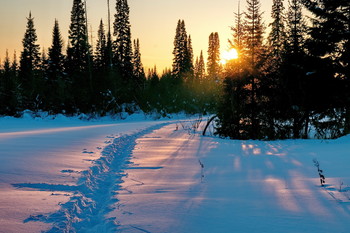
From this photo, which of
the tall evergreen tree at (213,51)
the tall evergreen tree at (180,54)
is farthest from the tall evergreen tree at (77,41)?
the tall evergreen tree at (213,51)

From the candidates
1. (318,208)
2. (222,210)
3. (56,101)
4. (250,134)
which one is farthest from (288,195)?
(56,101)

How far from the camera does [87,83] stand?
102ft

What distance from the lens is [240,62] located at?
1562 cm

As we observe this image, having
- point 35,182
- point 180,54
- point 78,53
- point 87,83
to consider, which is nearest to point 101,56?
point 78,53

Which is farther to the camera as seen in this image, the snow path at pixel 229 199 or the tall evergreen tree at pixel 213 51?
the tall evergreen tree at pixel 213 51

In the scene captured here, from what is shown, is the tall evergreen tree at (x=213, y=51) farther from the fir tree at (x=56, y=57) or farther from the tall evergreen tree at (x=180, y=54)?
the fir tree at (x=56, y=57)

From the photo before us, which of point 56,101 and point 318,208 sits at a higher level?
point 56,101

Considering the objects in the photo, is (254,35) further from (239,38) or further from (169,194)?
(169,194)

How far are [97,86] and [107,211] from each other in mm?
28646

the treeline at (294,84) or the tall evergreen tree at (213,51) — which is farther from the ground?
the tall evergreen tree at (213,51)

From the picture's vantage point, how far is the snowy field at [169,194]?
9.30 ft

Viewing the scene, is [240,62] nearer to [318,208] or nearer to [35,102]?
[318,208]

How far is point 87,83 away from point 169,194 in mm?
29476

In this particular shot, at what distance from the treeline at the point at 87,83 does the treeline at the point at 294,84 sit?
18.5ft
